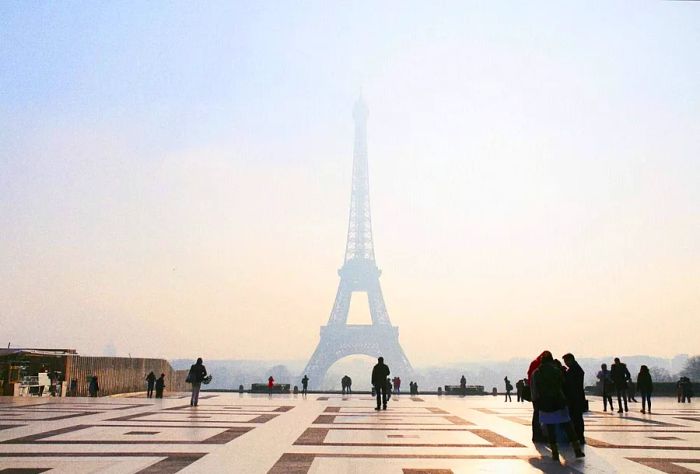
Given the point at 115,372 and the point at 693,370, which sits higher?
the point at 693,370

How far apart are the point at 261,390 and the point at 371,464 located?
3140 centimetres

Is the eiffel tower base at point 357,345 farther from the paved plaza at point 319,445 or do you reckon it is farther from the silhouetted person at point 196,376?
the paved plaza at point 319,445

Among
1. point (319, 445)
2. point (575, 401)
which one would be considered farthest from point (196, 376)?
point (575, 401)

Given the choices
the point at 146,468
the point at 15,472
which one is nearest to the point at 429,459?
the point at 146,468

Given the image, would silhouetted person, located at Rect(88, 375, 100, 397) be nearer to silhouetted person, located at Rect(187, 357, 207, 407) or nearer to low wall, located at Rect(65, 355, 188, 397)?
low wall, located at Rect(65, 355, 188, 397)

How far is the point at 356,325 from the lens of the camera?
87.8 metres

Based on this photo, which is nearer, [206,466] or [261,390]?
[206,466]

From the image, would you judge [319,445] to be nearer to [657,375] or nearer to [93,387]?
[93,387]

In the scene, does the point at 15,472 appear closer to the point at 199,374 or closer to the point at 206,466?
the point at 206,466

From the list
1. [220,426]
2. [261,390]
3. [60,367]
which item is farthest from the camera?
[261,390]

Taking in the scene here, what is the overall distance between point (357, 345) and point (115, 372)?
56.1 m

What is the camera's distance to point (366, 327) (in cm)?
8756

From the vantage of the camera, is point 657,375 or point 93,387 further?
point 657,375

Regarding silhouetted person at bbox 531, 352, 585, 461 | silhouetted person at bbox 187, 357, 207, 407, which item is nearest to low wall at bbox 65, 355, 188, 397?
silhouetted person at bbox 187, 357, 207, 407
